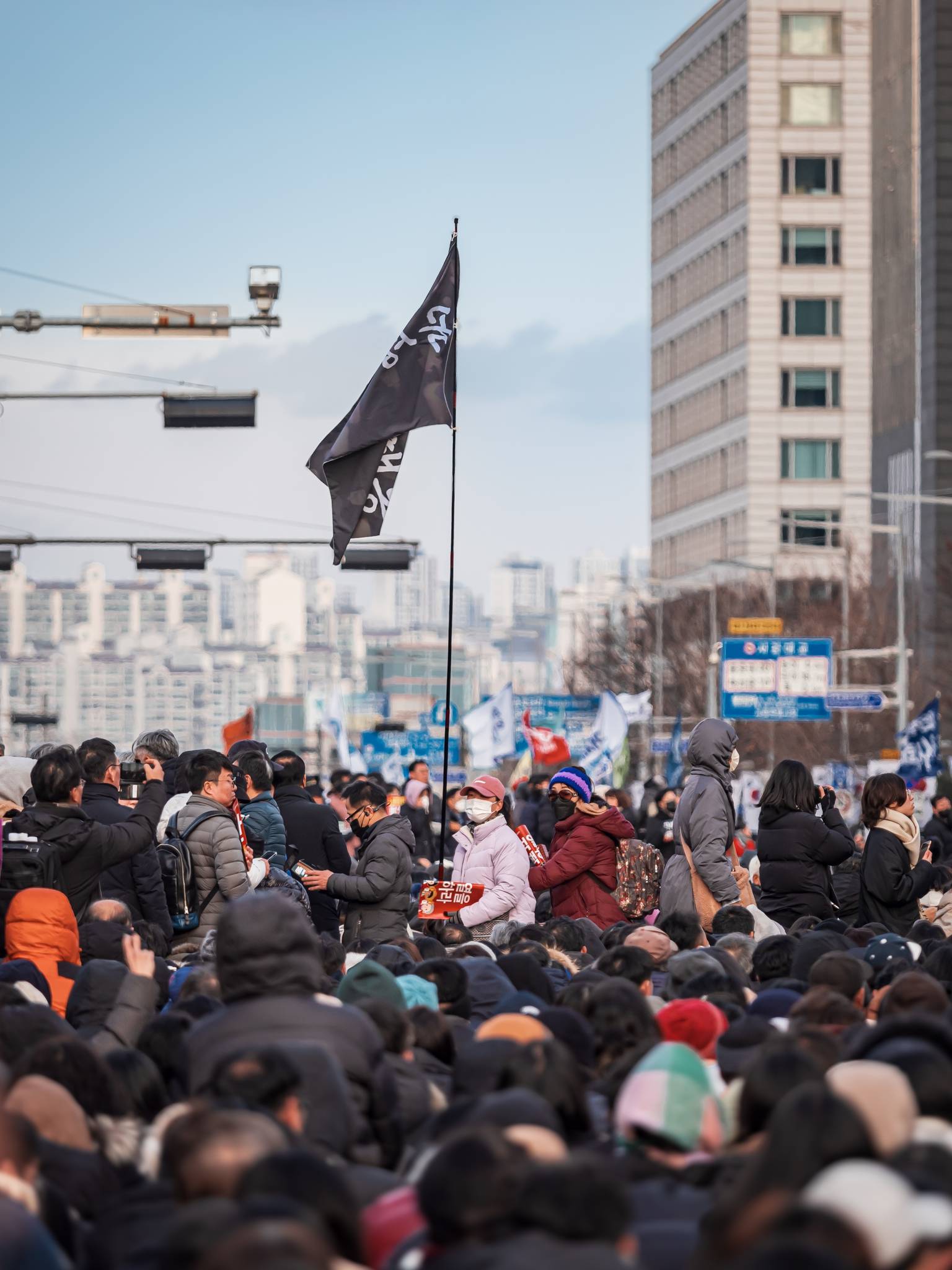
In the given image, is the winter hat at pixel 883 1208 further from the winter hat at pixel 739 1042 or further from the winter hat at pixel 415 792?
the winter hat at pixel 415 792

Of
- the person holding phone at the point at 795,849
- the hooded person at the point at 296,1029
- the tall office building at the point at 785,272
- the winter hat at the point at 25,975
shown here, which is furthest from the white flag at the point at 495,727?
the tall office building at the point at 785,272

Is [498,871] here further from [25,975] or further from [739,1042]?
[739,1042]

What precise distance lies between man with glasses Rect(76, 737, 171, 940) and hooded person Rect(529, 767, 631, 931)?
252cm

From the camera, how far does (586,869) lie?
1273 cm

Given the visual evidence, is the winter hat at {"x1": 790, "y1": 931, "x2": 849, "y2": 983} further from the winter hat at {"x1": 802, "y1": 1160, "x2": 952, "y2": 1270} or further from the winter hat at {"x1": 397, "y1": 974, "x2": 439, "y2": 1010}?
the winter hat at {"x1": 802, "y1": 1160, "x2": 952, "y2": 1270}

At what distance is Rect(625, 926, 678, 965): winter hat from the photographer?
9.77 meters

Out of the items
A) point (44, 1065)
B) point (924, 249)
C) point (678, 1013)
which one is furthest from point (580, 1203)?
point (924, 249)

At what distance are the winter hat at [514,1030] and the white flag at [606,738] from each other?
88.4 feet

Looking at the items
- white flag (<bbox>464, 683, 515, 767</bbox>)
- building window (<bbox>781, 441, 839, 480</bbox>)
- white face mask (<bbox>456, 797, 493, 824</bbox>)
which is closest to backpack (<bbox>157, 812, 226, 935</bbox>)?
white face mask (<bbox>456, 797, 493, 824</bbox>)

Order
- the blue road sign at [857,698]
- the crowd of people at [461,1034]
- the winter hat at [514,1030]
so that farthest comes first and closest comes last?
the blue road sign at [857,698]
the winter hat at [514,1030]
the crowd of people at [461,1034]

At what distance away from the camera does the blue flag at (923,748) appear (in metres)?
29.2

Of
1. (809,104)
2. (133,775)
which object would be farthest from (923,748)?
(809,104)

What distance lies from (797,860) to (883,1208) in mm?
7521

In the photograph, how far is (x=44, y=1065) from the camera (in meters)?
6.26
